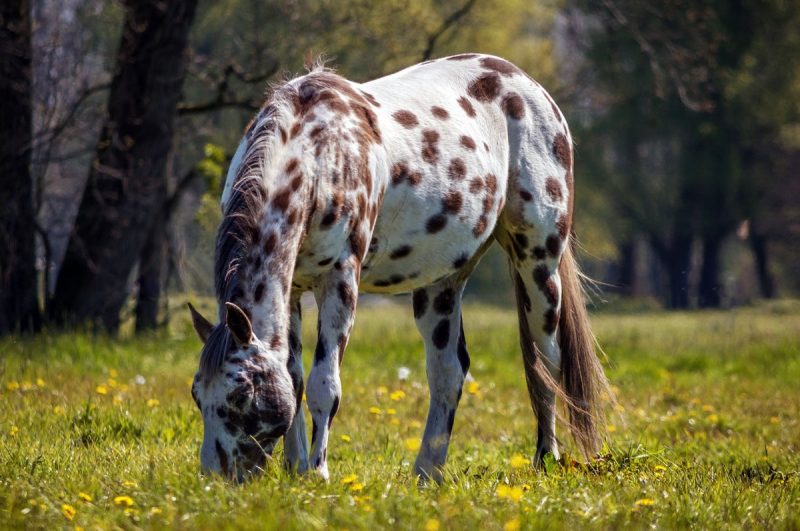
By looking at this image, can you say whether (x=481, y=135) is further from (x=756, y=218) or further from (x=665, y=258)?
(x=665, y=258)

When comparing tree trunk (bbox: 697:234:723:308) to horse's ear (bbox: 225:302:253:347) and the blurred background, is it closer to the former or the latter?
the blurred background

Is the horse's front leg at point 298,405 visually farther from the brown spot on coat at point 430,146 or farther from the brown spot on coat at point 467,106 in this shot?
the brown spot on coat at point 467,106

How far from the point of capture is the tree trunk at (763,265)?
42.5 meters

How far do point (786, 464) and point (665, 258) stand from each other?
39.0 m

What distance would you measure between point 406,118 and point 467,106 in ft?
2.21

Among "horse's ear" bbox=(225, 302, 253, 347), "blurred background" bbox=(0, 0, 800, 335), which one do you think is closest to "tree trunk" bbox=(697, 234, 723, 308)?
"blurred background" bbox=(0, 0, 800, 335)

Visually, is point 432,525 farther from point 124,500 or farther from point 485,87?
point 485,87

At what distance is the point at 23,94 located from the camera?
1150cm

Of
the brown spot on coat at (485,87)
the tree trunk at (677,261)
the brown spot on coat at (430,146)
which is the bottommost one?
the tree trunk at (677,261)

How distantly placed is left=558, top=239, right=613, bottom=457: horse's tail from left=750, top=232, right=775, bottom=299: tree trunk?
36814 millimetres

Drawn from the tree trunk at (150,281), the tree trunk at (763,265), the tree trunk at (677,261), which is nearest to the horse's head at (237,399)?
the tree trunk at (150,281)

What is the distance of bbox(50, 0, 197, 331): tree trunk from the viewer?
11891 millimetres

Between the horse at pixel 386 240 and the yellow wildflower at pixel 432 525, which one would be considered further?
the horse at pixel 386 240

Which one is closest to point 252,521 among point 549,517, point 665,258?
point 549,517
